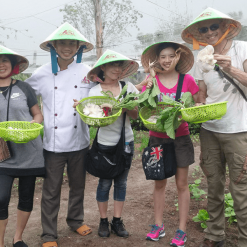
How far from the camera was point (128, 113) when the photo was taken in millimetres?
3309

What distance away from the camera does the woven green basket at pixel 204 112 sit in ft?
8.62

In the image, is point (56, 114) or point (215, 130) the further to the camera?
point (56, 114)

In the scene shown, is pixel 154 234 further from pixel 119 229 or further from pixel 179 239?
pixel 119 229

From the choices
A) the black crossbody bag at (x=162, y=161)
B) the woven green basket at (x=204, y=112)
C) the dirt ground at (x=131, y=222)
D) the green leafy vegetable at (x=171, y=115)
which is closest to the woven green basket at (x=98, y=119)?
the green leafy vegetable at (x=171, y=115)

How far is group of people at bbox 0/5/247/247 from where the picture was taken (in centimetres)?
287

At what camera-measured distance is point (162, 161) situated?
3117mm

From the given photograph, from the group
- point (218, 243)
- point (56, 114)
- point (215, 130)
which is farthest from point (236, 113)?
point (56, 114)

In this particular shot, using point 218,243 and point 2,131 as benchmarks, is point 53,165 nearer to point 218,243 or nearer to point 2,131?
point 2,131

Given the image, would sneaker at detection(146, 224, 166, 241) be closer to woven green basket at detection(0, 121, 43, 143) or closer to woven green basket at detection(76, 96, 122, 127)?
woven green basket at detection(76, 96, 122, 127)

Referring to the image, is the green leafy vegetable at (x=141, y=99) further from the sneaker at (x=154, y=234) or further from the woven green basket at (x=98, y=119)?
the sneaker at (x=154, y=234)

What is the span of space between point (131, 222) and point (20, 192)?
137cm

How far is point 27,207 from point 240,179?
1957 mm

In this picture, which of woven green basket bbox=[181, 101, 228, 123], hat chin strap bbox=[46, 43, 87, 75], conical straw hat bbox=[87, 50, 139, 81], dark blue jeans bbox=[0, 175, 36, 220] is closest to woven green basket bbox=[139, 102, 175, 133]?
woven green basket bbox=[181, 101, 228, 123]

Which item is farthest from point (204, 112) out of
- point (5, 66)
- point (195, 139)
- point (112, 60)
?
point (195, 139)
